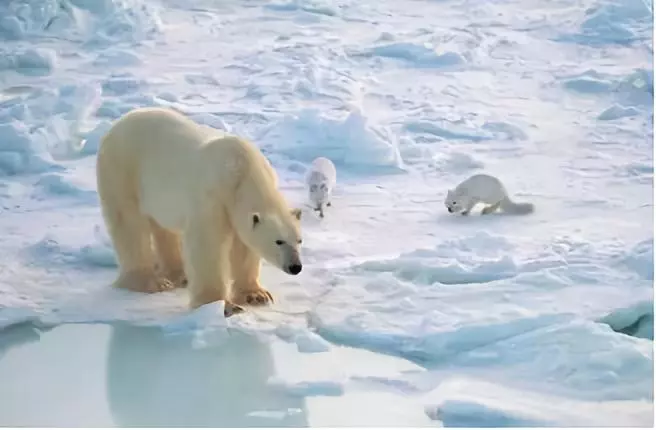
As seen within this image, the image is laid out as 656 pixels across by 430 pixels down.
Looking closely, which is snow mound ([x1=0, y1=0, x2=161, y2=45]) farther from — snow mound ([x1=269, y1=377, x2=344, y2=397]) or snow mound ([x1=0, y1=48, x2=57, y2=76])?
snow mound ([x1=269, y1=377, x2=344, y2=397])

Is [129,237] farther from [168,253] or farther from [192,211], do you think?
[192,211]

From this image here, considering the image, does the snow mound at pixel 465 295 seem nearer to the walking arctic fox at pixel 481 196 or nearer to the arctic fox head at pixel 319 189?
the walking arctic fox at pixel 481 196

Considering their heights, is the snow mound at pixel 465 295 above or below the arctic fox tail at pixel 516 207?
below

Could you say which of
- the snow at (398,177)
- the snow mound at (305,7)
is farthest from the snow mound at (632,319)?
the snow mound at (305,7)

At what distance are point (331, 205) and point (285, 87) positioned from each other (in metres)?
1.72

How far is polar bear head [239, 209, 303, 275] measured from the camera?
2449 mm

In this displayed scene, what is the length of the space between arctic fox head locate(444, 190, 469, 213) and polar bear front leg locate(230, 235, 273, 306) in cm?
97

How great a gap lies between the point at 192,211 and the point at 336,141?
1.77 meters

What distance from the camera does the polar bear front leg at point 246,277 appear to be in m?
2.63

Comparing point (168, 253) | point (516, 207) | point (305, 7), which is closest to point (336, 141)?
point (516, 207)

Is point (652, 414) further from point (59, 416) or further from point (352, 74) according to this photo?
point (352, 74)

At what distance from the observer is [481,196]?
11.1 feet

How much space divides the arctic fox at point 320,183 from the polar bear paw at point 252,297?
0.80 m

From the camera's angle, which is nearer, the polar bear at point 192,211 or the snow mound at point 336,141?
the polar bear at point 192,211
